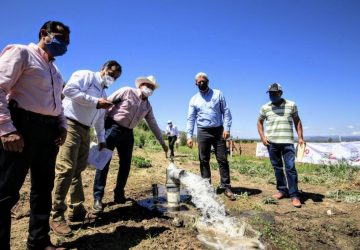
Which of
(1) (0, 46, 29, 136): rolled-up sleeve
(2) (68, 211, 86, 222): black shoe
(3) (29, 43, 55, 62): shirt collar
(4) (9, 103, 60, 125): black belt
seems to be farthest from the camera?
(2) (68, 211, 86, 222): black shoe

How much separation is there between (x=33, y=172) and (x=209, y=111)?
378 cm

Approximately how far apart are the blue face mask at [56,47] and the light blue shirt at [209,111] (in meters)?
3.57

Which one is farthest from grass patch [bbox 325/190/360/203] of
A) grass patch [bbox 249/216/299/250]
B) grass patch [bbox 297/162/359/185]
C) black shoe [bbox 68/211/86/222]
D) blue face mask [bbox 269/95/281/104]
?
black shoe [bbox 68/211/86/222]

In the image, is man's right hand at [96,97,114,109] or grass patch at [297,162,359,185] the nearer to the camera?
man's right hand at [96,97,114,109]

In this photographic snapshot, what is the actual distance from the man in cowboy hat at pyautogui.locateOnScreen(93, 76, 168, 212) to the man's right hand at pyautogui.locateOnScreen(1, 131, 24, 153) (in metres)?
2.20

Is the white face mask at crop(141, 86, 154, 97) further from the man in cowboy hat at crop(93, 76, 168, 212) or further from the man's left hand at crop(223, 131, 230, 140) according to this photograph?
the man's left hand at crop(223, 131, 230, 140)

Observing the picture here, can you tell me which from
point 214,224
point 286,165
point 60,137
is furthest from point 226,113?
point 60,137

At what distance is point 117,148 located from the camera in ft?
16.7

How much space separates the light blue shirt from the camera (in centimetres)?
626

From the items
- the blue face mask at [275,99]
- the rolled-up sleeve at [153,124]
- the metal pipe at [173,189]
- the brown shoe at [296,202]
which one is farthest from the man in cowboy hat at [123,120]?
the brown shoe at [296,202]

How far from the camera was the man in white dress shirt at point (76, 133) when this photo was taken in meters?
3.78

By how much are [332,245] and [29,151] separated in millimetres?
3666

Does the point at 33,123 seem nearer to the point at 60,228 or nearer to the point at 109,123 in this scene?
the point at 60,228

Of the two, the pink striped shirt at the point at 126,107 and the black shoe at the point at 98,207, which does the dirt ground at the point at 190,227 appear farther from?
the pink striped shirt at the point at 126,107
